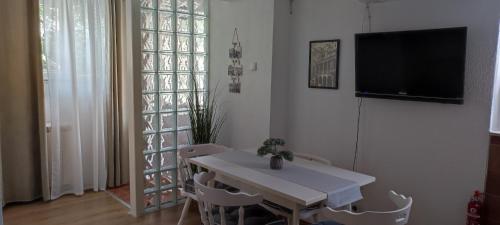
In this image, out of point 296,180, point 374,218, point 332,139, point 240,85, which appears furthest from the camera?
point 240,85

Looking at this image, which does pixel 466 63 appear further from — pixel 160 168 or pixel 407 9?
pixel 160 168

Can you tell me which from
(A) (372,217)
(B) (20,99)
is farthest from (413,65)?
(B) (20,99)

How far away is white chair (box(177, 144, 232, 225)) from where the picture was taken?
2896 millimetres

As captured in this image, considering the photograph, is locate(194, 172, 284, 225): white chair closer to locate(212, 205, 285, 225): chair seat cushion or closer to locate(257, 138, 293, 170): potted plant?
locate(212, 205, 285, 225): chair seat cushion

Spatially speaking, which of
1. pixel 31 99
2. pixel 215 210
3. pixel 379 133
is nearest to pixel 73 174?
pixel 31 99

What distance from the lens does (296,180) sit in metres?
2.16

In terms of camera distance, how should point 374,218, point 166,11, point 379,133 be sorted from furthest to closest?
point 166,11 → point 379,133 → point 374,218

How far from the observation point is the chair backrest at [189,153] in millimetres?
2916

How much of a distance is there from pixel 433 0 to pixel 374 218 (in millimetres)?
1556

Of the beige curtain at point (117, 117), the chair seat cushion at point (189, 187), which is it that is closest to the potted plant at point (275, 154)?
the chair seat cushion at point (189, 187)

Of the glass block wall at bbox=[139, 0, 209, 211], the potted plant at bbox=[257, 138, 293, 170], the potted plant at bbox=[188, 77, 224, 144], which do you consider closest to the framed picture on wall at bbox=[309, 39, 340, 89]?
the potted plant at bbox=[257, 138, 293, 170]

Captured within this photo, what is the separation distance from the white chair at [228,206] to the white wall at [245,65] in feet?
3.51

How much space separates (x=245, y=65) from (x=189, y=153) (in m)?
0.99

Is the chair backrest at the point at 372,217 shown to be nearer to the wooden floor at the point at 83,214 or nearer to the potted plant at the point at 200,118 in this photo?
the wooden floor at the point at 83,214
